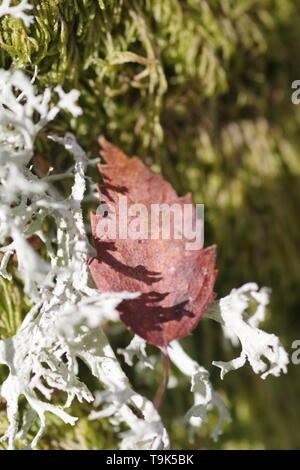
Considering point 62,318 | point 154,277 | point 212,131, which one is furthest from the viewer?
point 212,131

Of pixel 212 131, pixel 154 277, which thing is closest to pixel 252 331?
pixel 154 277

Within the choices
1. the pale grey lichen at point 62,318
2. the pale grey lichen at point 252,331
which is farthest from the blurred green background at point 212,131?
the pale grey lichen at point 252,331

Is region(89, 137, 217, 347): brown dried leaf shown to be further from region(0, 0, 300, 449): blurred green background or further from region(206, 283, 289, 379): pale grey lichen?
region(0, 0, 300, 449): blurred green background

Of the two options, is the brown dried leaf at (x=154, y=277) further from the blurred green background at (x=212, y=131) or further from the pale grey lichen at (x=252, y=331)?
the blurred green background at (x=212, y=131)

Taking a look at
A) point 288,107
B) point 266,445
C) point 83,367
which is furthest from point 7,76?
point 266,445

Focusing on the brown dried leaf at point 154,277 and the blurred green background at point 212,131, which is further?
the blurred green background at point 212,131

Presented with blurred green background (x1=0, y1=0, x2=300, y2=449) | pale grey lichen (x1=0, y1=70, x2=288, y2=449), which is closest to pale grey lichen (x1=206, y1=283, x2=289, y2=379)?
pale grey lichen (x1=0, y1=70, x2=288, y2=449)

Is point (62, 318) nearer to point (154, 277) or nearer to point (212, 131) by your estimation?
point (154, 277)

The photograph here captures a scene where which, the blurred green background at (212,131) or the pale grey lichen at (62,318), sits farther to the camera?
the blurred green background at (212,131)
